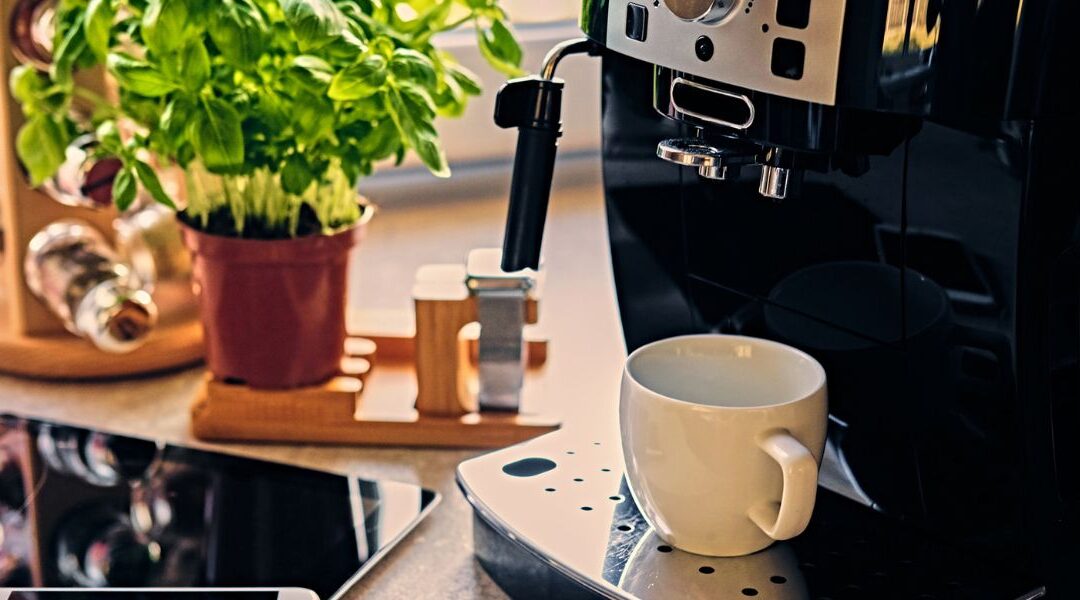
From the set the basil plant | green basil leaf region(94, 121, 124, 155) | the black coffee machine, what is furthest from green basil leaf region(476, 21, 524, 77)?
green basil leaf region(94, 121, 124, 155)

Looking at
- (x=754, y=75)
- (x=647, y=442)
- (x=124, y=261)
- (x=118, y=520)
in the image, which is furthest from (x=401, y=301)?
(x=754, y=75)

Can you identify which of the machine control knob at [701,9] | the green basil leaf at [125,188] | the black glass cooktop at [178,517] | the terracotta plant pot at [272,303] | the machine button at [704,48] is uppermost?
the machine control knob at [701,9]

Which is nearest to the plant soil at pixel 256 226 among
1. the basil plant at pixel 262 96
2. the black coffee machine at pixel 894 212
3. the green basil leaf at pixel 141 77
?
the basil plant at pixel 262 96

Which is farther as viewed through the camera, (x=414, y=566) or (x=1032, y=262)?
(x=414, y=566)

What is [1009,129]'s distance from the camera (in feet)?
1.53

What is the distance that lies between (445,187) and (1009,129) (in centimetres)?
85

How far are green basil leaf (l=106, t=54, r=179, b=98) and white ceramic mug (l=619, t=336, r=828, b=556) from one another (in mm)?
290

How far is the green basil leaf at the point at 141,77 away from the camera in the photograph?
2.18 ft

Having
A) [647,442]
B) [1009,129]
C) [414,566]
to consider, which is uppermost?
[1009,129]

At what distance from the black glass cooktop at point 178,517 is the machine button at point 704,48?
0.32 m

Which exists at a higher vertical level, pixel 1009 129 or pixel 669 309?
pixel 1009 129

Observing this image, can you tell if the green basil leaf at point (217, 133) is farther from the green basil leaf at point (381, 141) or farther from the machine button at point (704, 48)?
the machine button at point (704, 48)

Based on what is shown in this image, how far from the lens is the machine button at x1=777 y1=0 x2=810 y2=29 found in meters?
0.43

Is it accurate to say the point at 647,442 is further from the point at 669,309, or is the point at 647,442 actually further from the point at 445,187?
the point at 445,187
